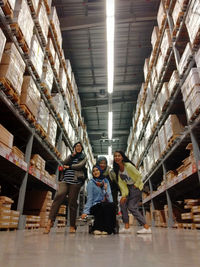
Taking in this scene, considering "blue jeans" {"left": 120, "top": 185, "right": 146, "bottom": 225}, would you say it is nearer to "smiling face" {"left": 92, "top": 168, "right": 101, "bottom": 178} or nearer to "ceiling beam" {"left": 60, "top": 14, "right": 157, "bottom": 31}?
"smiling face" {"left": 92, "top": 168, "right": 101, "bottom": 178}

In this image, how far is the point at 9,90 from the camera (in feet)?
14.1

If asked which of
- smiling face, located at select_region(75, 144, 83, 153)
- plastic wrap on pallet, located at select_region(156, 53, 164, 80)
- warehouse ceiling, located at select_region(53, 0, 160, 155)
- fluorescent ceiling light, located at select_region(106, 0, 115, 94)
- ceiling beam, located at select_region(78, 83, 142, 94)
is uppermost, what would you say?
warehouse ceiling, located at select_region(53, 0, 160, 155)

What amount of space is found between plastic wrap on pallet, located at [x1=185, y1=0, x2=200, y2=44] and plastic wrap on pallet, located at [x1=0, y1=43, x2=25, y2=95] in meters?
3.96

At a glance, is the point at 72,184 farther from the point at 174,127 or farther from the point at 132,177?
the point at 174,127

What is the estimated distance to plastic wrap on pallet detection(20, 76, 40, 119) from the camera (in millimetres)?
5193

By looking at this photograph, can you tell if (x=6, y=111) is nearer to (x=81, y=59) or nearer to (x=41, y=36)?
(x=41, y=36)

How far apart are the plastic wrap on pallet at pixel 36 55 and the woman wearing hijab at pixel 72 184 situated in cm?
290

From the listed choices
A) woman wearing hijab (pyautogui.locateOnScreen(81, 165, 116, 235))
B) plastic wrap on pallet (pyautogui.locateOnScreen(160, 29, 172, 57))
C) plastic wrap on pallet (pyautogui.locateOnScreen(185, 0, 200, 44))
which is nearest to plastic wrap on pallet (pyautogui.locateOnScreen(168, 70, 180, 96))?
plastic wrap on pallet (pyautogui.locateOnScreen(160, 29, 172, 57))

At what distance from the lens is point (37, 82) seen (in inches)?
241

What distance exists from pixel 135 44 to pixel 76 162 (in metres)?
8.63

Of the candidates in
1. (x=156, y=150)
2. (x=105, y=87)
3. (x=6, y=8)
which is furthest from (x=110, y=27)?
(x=105, y=87)

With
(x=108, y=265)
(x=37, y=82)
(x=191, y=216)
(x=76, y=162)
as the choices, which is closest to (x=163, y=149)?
(x=191, y=216)

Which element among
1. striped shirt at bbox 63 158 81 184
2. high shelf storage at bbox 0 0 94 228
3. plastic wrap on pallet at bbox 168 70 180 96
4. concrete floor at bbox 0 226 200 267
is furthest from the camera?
plastic wrap on pallet at bbox 168 70 180 96

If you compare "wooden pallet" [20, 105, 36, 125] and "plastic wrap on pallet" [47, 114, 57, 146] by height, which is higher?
"plastic wrap on pallet" [47, 114, 57, 146]
